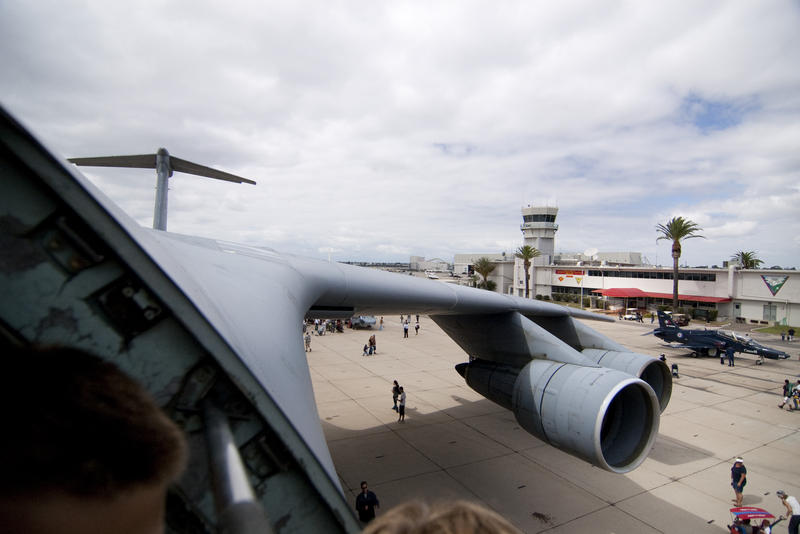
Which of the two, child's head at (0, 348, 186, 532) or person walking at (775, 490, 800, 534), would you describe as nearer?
child's head at (0, 348, 186, 532)

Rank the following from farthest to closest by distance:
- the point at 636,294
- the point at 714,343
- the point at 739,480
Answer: the point at 636,294 → the point at 714,343 → the point at 739,480

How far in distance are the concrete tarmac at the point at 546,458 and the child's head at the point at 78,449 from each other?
5301 mm

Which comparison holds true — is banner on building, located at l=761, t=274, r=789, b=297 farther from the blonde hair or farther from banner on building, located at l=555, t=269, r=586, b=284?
the blonde hair

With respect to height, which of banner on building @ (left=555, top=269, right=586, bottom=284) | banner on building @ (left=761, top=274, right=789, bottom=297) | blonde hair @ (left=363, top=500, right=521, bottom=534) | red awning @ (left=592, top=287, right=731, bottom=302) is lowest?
blonde hair @ (left=363, top=500, right=521, bottom=534)

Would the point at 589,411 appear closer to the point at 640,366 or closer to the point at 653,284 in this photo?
the point at 640,366

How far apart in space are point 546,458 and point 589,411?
4816 millimetres

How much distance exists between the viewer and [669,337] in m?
24.2

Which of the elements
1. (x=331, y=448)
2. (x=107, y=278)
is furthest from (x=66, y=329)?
(x=331, y=448)

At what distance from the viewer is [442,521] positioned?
0.87m

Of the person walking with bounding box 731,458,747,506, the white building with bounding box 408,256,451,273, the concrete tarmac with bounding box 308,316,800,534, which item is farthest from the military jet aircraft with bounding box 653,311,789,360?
the white building with bounding box 408,256,451,273

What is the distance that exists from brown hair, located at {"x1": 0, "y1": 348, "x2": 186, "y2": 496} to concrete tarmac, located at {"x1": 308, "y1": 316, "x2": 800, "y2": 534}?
209 inches

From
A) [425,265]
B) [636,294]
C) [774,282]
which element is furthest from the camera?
[425,265]

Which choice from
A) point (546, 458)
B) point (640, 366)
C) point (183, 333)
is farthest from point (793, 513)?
point (183, 333)

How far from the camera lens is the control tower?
7038 cm
